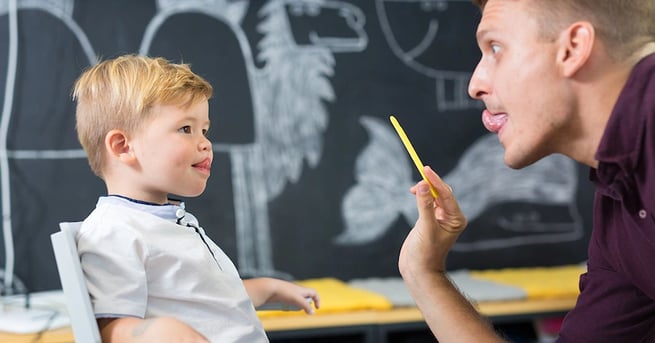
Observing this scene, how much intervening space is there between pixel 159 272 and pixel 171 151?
0.19 meters

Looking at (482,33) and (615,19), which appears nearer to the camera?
(615,19)

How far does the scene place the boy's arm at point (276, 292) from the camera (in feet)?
4.73

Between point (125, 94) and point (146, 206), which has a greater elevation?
point (125, 94)

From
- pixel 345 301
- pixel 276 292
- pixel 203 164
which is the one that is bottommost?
pixel 345 301

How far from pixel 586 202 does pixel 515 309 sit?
0.74 meters

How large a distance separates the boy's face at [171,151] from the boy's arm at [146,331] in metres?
0.24

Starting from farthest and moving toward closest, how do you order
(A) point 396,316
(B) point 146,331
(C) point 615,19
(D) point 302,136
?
1. (D) point 302,136
2. (A) point 396,316
3. (C) point 615,19
4. (B) point 146,331

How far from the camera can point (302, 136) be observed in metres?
2.87

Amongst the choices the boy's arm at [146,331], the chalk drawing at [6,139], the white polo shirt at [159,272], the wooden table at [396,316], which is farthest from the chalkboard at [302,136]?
the boy's arm at [146,331]

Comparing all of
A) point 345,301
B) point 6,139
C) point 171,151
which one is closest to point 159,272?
point 171,151

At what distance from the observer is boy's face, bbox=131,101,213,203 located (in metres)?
1.31

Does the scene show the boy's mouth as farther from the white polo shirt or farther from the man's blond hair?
the man's blond hair

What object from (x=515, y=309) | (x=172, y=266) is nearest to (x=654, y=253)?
(x=172, y=266)

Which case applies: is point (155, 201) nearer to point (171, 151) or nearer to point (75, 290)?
point (171, 151)
